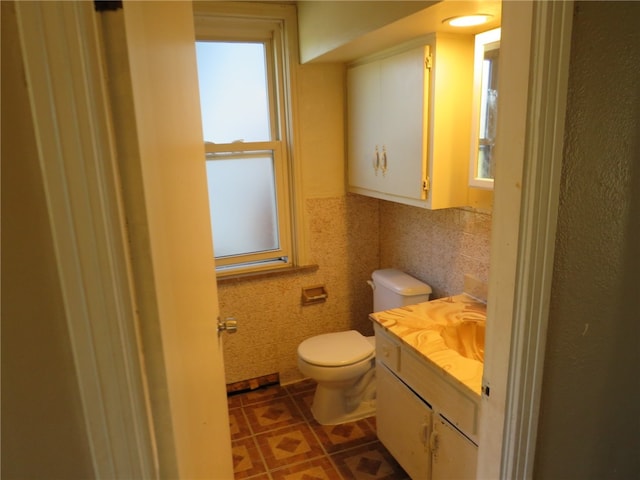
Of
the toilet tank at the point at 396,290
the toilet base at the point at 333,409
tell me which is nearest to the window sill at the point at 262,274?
the toilet tank at the point at 396,290

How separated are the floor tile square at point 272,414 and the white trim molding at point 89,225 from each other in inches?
75.5

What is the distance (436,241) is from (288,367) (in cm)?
122

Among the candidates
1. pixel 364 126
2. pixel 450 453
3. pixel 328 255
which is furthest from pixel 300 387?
pixel 364 126

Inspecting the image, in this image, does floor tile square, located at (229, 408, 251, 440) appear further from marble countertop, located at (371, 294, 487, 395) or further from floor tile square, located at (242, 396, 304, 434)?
marble countertop, located at (371, 294, 487, 395)

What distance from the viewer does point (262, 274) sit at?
2.60 meters

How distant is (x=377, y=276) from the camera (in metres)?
2.57

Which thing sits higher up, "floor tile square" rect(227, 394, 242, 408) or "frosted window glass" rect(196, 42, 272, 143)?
"frosted window glass" rect(196, 42, 272, 143)

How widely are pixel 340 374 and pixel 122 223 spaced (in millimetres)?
1864

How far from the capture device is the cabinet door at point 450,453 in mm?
1501

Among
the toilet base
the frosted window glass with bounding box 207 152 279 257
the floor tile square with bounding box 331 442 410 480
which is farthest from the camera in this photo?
the frosted window glass with bounding box 207 152 279 257

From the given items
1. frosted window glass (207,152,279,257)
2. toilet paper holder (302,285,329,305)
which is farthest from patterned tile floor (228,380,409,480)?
frosted window glass (207,152,279,257)

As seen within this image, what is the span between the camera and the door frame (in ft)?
1.63

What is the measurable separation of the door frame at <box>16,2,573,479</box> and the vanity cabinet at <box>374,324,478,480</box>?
513 mm

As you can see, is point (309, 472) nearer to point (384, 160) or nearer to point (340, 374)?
point (340, 374)
